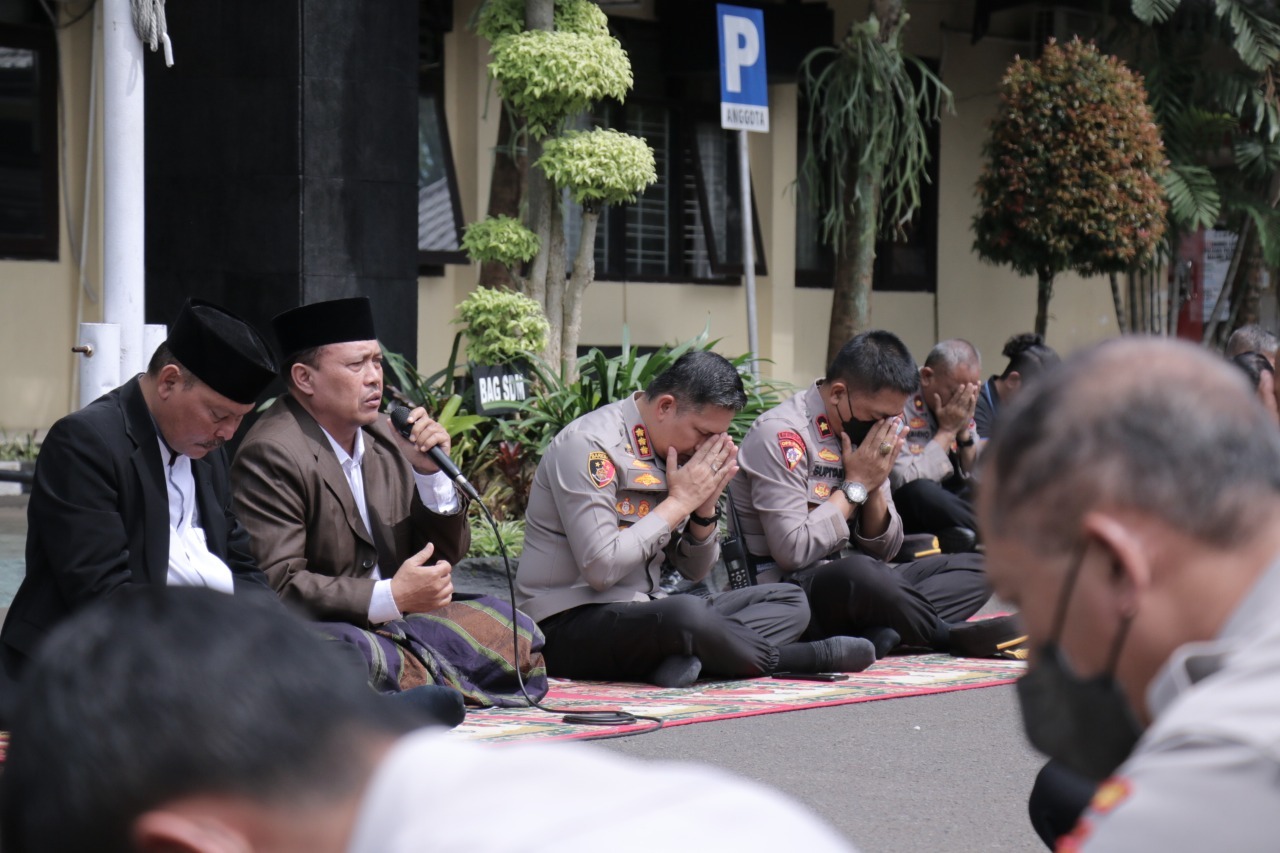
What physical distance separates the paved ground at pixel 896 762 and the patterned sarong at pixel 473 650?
739mm

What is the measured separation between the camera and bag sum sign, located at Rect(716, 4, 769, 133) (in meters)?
10.1

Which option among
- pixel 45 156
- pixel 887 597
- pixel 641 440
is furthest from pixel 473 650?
pixel 45 156

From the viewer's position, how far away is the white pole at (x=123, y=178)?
6.44 m

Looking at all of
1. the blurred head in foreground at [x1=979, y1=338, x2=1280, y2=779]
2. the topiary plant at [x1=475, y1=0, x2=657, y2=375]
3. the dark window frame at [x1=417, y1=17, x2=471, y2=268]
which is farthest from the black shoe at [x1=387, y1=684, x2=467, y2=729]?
the dark window frame at [x1=417, y1=17, x2=471, y2=268]

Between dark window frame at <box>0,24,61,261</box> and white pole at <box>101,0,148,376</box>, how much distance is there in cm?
528

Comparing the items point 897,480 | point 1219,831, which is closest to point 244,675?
point 1219,831

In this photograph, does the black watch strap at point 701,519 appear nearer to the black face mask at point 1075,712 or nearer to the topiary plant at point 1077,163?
the black face mask at point 1075,712

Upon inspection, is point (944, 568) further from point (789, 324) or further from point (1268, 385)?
point (789, 324)

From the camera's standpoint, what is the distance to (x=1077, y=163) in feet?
44.1

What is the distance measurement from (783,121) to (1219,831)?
1361cm

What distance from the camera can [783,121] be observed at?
1470 centimetres

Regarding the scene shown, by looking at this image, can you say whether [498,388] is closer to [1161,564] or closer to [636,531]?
[636,531]

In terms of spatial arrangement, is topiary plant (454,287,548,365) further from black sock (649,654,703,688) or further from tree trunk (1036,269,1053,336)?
tree trunk (1036,269,1053,336)

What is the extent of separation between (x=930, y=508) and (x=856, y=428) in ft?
6.37
